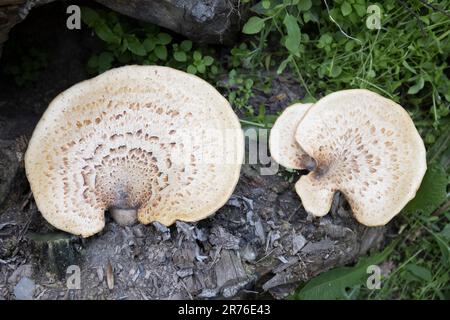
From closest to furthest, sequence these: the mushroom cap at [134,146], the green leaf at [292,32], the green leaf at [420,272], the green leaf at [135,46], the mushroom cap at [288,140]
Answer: the mushroom cap at [134,146] < the mushroom cap at [288,140] < the green leaf at [292,32] < the green leaf at [135,46] < the green leaf at [420,272]

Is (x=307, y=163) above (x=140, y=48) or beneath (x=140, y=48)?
beneath

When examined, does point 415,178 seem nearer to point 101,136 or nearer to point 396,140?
point 396,140

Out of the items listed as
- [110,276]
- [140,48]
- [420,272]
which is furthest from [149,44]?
[420,272]

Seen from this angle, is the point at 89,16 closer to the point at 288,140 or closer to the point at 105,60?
the point at 105,60

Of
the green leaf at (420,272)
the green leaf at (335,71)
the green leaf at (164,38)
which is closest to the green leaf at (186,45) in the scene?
the green leaf at (164,38)

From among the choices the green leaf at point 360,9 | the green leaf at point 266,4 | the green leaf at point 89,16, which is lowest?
the green leaf at point 89,16

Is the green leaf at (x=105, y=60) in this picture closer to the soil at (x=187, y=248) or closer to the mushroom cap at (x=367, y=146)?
the soil at (x=187, y=248)

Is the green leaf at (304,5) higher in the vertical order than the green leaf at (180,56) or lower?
higher
